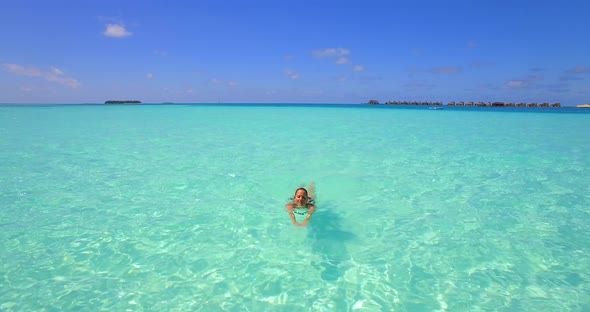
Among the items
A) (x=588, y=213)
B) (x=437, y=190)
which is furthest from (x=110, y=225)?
(x=588, y=213)

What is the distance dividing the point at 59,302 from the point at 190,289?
164 cm

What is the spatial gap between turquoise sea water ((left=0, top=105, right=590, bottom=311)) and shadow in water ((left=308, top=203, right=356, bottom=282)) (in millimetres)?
28

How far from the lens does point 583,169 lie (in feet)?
37.6

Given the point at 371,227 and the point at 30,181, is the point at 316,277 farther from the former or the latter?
the point at 30,181

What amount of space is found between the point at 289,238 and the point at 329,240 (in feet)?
2.49

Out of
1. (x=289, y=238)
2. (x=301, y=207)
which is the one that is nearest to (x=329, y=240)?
(x=289, y=238)

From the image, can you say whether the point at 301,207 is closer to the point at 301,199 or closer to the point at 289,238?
the point at 301,199

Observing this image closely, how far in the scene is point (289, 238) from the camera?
5941mm

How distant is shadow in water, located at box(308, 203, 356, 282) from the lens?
489 centimetres

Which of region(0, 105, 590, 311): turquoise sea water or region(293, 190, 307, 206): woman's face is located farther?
region(293, 190, 307, 206): woman's face

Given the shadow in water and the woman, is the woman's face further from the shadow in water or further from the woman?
the shadow in water

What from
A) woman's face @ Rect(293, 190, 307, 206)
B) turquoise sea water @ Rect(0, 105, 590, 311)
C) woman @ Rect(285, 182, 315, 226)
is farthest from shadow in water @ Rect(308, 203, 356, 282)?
woman's face @ Rect(293, 190, 307, 206)

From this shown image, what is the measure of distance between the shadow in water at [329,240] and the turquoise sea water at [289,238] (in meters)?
0.03

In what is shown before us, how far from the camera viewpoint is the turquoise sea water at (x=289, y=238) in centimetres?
429
